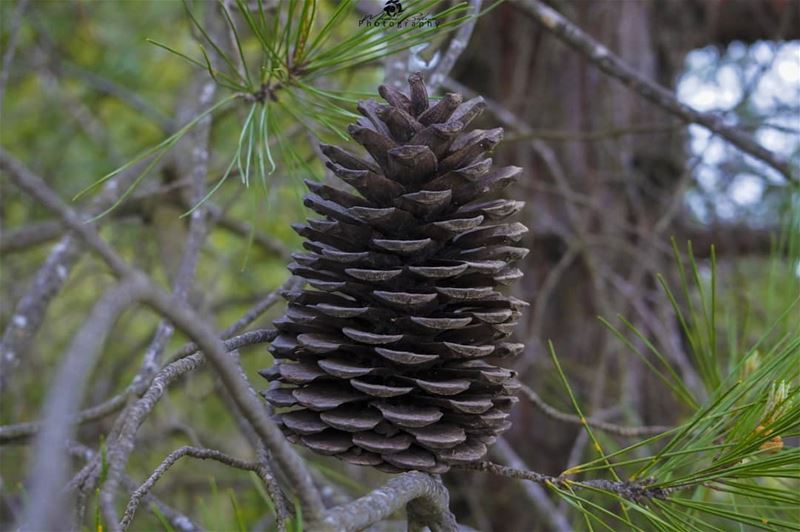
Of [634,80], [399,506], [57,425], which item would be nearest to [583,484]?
[399,506]

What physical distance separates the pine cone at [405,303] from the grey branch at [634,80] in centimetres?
43

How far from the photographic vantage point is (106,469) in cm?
35

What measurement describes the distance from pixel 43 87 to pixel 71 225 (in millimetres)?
1767

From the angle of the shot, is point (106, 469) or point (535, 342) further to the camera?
point (535, 342)

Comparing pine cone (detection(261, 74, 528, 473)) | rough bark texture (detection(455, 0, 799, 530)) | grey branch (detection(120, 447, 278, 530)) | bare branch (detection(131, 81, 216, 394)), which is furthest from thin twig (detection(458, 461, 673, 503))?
rough bark texture (detection(455, 0, 799, 530))

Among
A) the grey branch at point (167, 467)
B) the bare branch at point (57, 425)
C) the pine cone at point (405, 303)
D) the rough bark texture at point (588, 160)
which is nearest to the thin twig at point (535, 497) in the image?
the rough bark texture at point (588, 160)

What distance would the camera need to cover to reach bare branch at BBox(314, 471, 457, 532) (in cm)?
39

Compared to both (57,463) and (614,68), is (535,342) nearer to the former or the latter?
(614,68)

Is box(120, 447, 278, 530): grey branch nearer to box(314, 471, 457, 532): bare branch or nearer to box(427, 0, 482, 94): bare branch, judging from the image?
box(314, 471, 457, 532): bare branch

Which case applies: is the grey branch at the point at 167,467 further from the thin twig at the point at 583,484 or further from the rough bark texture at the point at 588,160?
the rough bark texture at the point at 588,160

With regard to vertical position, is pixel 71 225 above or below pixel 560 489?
above

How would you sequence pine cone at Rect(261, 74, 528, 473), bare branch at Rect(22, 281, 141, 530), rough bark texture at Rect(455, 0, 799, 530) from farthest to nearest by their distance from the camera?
rough bark texture at Rect(455, 0, 799, 530), pine cone at Rect(261, 74, 528, 473), bare branch at Rect(22, 281, 141, 530)

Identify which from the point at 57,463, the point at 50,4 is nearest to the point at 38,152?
the point at 50,4

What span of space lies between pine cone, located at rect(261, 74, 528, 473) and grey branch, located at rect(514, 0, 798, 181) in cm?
43
